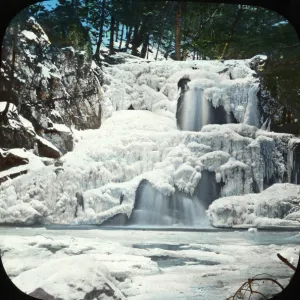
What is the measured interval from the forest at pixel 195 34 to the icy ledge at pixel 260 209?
37 cm

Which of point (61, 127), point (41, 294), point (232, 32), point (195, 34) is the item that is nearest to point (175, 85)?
point (195, 34)

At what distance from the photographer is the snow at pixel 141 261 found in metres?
2.28

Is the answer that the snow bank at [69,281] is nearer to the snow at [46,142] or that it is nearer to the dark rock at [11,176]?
the dark rock at [11,176]

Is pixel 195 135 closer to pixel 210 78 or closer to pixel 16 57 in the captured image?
pixel 210 78

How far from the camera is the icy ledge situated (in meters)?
2.45

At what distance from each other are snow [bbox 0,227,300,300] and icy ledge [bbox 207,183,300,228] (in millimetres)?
57

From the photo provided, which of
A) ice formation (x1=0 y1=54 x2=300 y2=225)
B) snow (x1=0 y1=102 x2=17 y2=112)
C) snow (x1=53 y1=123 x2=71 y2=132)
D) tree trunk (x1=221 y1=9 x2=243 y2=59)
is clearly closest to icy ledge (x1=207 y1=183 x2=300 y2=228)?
ice formation (x1=0 y1=54 x2=300 y2=225)

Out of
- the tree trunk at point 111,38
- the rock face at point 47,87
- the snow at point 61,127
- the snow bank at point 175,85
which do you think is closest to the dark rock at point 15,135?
the rock face at point 47,87

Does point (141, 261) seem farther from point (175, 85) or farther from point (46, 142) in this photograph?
point (175, 85)

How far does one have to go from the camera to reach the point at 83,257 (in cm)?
231

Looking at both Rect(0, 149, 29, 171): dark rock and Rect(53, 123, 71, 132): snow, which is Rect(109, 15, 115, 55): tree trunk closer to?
Rect(53, 123, 71, 132): snow

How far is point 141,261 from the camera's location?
7.72ft

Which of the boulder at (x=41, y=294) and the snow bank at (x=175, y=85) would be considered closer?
the boulder at (x=41, y=294)

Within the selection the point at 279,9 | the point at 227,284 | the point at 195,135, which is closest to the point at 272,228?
the point at 227,284
